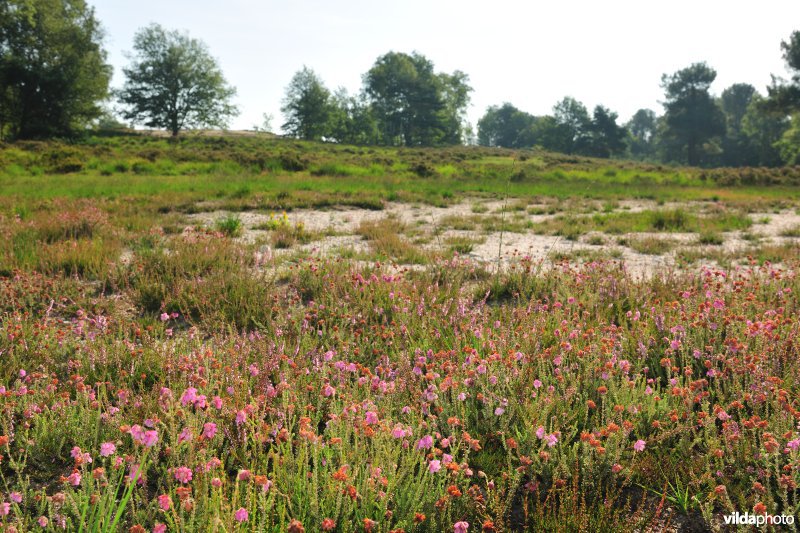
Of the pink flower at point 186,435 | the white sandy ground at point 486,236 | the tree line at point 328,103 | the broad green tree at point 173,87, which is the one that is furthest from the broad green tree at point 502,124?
the pink flower at point 186,435

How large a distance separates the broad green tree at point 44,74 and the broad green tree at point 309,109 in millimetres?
30629

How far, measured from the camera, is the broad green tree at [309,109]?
68.8 m

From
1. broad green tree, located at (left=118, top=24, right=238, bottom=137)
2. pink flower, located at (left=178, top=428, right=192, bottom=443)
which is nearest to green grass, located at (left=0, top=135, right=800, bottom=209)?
pink flower, located at (left=178, top=428, right=192, bottom=443)

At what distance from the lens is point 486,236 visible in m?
9.41

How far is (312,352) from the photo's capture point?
3.07 meters

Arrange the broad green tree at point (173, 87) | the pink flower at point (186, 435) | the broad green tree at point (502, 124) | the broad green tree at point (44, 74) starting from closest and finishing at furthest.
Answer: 1. the pink flower at point (186, 435)
2. the broad green tree at point (44, 74)
3. the broad green tree at point (173, 87)
4. the broad green tree at point (502, 124)

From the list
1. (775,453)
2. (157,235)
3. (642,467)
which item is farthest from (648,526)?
(157,235)

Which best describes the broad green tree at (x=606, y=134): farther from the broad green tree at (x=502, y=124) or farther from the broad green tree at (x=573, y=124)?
the broad green tree at (x=502, y=124)

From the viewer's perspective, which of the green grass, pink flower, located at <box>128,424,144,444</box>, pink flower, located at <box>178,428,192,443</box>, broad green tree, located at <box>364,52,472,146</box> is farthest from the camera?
broad green tree, located at <box>364,52,472,146</box>

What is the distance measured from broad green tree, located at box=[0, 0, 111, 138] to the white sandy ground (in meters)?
35.6

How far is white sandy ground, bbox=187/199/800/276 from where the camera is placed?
723cm

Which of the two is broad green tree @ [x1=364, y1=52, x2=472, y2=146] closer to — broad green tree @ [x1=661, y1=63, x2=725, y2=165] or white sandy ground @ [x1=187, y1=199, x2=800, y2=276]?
broad green tree @ [x1=661, y1=63, x2=725, y2=165]

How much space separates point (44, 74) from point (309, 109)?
115ft

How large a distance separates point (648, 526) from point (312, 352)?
1.95 m
